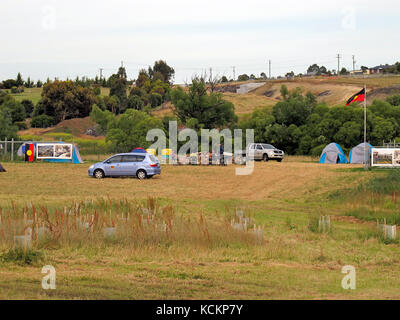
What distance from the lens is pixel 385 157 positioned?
1380 inches

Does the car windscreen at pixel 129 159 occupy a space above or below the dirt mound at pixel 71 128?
below

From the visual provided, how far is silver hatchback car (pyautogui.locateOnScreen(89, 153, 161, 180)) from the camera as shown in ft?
116

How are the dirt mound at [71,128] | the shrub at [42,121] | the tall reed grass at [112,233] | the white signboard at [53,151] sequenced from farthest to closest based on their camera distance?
the shrub at [42,121], the dirt mound at [71,128], the white signboard at [53,151], the tall reed grass at [112,233]

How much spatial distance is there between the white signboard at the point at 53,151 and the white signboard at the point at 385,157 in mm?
25067

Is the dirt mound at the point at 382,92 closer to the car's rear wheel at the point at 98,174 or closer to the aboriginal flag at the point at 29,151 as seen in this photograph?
the aboriginal flag at the point at 29,151

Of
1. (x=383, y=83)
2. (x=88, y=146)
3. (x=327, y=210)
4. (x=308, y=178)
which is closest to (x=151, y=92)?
(x=383, y=83)

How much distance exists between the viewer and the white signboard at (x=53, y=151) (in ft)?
158

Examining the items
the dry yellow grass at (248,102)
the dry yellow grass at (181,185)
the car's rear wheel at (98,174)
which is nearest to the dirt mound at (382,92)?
the dry yellow grass at (248,102)

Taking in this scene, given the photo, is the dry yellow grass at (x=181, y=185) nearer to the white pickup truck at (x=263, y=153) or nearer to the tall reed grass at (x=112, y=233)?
the tall reed grass at (x=112, y=233)

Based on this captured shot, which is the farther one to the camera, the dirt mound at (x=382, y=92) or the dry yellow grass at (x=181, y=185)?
the dirt mound at (x=382, y=92)

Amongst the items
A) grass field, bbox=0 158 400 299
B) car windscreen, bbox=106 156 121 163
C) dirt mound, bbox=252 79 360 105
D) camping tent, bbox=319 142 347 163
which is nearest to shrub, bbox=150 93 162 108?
dirt mound, bbox=252 79 360 105

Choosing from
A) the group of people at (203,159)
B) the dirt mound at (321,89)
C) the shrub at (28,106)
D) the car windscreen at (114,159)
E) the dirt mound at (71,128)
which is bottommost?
the group of people at (203,159)

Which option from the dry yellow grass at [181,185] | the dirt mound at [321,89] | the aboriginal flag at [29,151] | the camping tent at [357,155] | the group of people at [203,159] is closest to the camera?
the dry yellow grass at [181,185]
